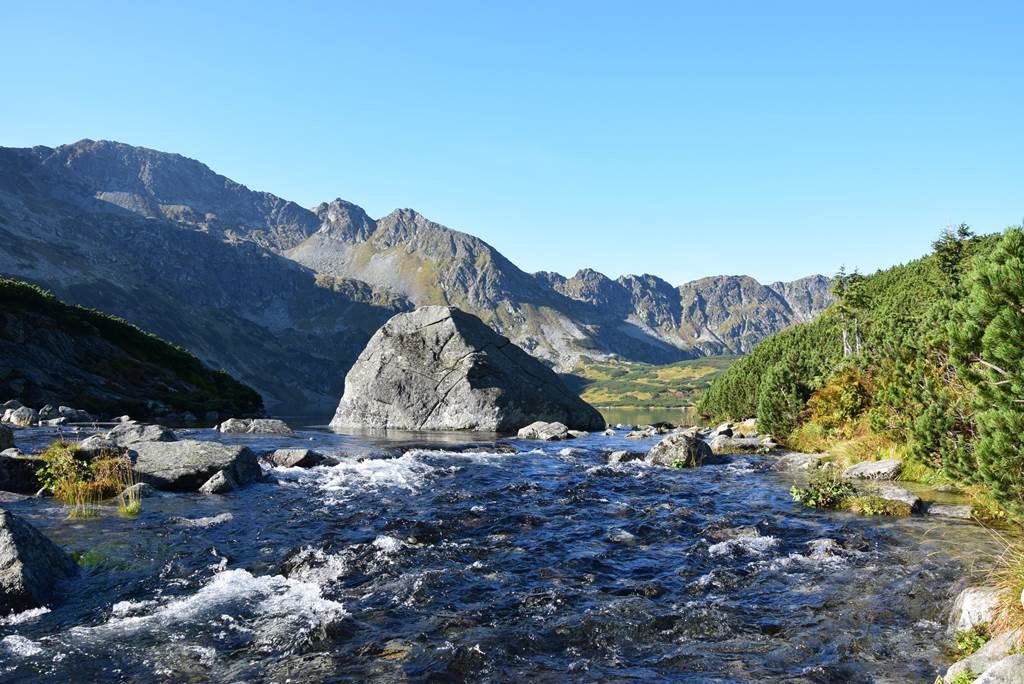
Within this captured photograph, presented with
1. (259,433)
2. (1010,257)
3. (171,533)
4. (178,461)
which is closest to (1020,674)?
(1010,257)

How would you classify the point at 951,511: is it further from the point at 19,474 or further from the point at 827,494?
the point at 19,474

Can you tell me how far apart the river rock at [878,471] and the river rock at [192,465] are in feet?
85.4

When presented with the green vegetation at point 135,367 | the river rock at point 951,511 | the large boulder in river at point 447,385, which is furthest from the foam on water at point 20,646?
the green vegetation at point 135,367

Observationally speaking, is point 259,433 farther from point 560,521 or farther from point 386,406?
point 560,521

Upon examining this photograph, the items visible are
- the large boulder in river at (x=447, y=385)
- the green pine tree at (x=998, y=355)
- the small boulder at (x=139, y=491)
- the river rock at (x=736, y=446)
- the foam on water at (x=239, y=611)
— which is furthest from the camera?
the large boulder in river at (x=447, y=385)

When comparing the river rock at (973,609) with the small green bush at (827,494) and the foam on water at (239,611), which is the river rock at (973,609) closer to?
the foam on water at (239,611)

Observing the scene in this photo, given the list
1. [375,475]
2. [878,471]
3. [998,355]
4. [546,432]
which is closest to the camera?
[998,355]

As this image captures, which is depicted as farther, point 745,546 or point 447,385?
point 447,385

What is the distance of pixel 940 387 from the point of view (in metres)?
20.2

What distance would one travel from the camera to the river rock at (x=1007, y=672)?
632 centimetres

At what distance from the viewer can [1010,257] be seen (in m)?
10.6

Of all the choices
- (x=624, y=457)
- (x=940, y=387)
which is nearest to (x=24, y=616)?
(x=940, y=387)

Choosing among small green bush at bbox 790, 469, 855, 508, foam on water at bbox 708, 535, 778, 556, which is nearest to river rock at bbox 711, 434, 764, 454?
small green bush at bbox 790, 469, 855, 508

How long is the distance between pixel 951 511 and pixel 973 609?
1125 centimetres
